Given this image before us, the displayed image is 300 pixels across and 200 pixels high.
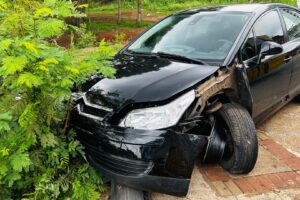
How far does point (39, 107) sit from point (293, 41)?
3.46 meters

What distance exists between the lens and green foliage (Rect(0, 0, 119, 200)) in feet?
8.27

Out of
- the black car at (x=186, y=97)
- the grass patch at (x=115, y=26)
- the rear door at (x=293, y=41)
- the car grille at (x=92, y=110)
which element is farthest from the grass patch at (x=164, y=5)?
the car grille at (x=92, y=110)

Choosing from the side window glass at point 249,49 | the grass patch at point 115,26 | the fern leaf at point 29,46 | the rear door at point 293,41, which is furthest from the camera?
the grass patch at point 115,26

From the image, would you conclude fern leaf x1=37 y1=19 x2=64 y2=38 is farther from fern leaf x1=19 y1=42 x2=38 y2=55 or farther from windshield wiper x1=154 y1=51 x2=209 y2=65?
windshield wiper x1=154 y1=51 x2=209 y2=65

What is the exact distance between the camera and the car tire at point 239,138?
3.06m

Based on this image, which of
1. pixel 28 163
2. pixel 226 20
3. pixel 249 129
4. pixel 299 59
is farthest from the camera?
pixel 299 59

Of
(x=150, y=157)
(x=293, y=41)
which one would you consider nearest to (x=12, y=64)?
(x=150, y=157)

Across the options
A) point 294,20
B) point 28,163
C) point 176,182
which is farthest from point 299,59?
point 28,163

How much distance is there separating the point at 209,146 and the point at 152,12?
19.5 metres

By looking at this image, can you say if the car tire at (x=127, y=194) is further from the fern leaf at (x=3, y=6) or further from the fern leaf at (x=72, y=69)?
the fern leaf at (x=3, y=6)

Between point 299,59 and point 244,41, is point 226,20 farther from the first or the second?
point 299,59

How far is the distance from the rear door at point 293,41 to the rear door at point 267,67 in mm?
147

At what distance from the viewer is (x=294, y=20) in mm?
4832

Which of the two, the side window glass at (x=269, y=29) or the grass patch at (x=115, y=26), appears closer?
the side window glass at (x=269, y=29)
